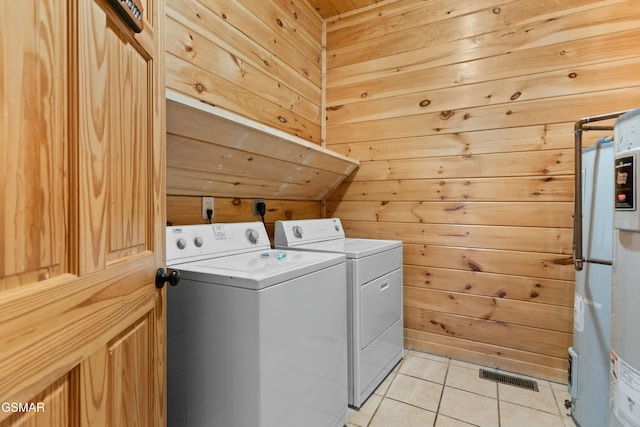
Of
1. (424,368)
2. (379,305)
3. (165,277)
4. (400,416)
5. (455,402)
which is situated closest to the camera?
(165,277)

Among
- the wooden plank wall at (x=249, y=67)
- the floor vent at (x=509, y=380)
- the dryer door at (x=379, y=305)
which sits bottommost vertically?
the floor vent at (x=509, y=380)

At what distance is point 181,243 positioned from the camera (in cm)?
139

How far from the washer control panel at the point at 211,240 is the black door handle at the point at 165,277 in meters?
0.41

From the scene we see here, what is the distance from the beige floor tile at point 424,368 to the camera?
1992 millimetres

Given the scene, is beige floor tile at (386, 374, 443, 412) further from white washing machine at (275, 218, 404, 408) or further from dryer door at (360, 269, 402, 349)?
dryer door at (360, 269, 402, 349)

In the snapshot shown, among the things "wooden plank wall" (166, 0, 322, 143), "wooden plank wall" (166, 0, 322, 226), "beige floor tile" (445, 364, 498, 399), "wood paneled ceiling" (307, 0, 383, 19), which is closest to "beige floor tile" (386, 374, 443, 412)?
"beige floor tile" (445, 364, 498, 399)

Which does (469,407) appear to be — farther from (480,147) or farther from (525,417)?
(480,147)

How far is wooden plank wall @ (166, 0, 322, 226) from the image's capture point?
1531 mm

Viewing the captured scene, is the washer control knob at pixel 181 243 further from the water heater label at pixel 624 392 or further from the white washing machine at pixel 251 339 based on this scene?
the water heater label at pixel 624 392

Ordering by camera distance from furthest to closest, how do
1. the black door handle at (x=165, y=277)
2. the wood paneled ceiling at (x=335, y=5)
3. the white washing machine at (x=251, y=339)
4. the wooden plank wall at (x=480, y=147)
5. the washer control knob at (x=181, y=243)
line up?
the wood paneled ceiling at (x=335, y=5), the wooden plank wall at (x=480, y=147), the washer control knob at (x=181, y=243), the white washing machine at (x=251, y=339), the black door handle at (x=165, y=277)

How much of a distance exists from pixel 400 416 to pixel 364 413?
7.1 inches

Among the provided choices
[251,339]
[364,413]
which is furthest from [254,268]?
[364,413]

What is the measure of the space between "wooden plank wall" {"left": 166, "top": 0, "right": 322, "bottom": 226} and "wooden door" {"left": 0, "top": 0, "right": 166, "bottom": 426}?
74 cm

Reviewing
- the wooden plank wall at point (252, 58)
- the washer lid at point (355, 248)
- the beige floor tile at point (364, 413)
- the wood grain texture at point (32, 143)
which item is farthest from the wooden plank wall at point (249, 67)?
the beige floor tile at point (364, 413)
